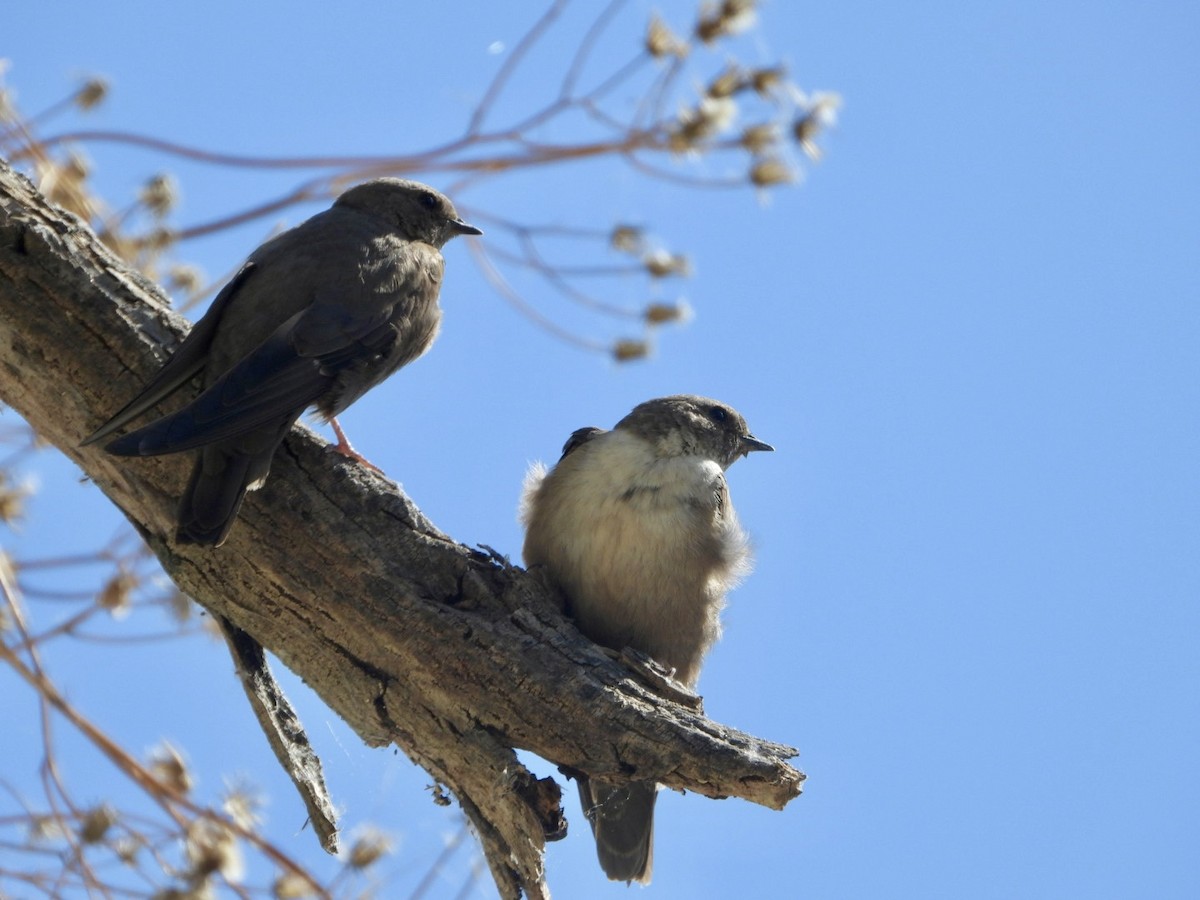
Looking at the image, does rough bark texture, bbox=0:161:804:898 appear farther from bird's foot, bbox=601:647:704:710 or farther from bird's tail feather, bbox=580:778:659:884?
bird's tail feather, bbox=580:778:659:884

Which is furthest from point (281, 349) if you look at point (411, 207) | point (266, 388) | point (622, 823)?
point (622, 823)

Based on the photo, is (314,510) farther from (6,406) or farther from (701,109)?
(701,109)

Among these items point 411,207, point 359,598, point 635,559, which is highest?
point 411,207

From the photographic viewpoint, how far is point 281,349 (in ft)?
13.3

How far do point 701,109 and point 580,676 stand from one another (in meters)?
1.81

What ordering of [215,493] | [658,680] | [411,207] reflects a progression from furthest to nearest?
[411,207] → [658,680] → [215,493]

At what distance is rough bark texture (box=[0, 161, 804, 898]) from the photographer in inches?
164

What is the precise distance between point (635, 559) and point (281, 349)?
1.56 m

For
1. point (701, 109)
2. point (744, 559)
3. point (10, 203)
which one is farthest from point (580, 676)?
point (10, 203)

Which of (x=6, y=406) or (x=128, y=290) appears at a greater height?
(x=128, y=290)

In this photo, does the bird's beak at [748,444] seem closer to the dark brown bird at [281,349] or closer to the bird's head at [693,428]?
the bird's head at [693,428]

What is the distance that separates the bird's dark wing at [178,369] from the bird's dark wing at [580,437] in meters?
1.77

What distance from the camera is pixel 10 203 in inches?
169

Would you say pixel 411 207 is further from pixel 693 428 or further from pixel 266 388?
pixel 266 388
